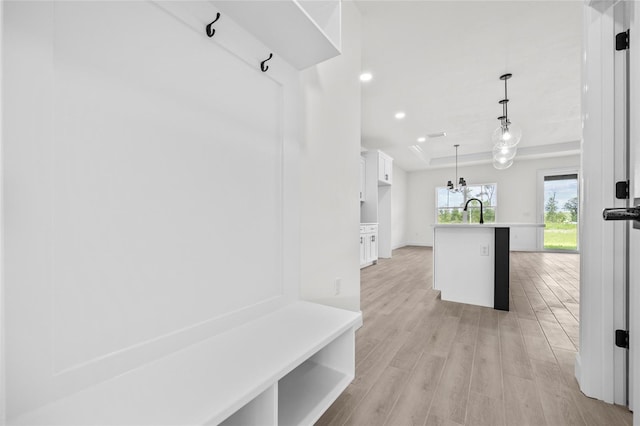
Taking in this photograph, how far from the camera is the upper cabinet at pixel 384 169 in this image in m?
6.24

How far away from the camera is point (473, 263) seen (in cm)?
293

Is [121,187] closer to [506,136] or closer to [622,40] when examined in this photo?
[622,40]

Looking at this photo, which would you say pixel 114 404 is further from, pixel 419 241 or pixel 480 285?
pixel 419 241

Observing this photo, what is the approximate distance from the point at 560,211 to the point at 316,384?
8916 mm

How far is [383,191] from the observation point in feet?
23.4

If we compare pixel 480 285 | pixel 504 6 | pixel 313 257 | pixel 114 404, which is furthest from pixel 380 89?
pixel 114 404

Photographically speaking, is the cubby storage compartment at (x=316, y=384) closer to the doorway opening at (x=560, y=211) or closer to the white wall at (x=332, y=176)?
the white wall at (x=332, y=176)

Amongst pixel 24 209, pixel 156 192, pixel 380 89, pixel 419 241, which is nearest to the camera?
pixel 24 209

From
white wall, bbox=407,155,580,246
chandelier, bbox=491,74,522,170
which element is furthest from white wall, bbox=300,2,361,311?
white wall, bbox=407,155,580,246

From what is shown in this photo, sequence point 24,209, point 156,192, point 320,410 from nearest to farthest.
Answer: point 24,209 < point 156,192 < point 320,410

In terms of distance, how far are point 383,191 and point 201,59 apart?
254 inches

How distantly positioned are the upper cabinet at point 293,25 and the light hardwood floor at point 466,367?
5.68 ft

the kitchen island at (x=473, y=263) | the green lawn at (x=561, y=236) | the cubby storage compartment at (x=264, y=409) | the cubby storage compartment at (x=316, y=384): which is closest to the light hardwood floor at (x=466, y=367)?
the kitchen island at (x=473, y=263)

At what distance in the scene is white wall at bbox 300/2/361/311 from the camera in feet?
5.37
